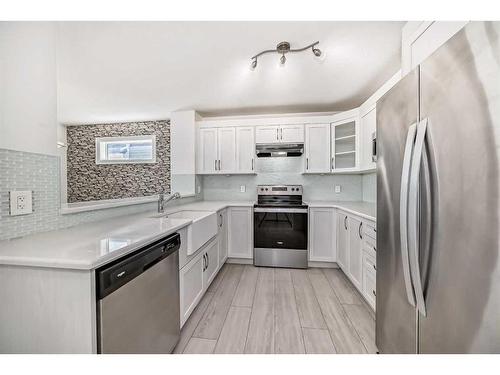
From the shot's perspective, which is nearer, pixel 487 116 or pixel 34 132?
pixel 487 116

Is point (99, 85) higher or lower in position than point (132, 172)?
higher

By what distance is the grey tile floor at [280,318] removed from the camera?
147 centimetres

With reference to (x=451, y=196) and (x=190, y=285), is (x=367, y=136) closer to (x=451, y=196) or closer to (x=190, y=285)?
(x=451, y=196)

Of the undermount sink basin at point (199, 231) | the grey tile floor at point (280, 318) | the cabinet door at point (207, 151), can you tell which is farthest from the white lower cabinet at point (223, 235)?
the cabinet door at point (207, 151)

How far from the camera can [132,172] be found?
13.1 ft

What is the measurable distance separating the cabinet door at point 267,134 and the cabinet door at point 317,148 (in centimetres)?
47

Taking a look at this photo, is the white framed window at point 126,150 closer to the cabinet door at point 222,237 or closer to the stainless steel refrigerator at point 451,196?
the cabinet door at point 222,237

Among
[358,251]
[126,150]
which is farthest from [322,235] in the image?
[126,150]

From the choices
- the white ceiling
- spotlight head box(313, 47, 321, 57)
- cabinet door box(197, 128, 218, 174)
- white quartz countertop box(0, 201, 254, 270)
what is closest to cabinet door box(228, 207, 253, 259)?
cabinet door box(197, 128, 218, 174)

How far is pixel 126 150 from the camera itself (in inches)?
159

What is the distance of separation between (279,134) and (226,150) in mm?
871
